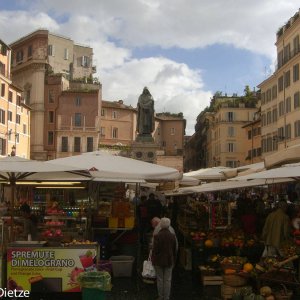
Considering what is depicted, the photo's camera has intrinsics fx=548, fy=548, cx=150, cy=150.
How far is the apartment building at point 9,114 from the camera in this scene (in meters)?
58.2

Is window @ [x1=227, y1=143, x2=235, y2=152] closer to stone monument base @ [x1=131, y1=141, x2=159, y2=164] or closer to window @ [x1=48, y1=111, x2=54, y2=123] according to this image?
window @ [x1=48, y1=111, x2=54, y2=123]

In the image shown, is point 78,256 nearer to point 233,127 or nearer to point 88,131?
point 88,131

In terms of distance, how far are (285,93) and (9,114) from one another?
29.7m

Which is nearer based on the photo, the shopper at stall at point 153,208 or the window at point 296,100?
the shopper at stall at point 153,208

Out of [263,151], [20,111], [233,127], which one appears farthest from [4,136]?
[233,127]

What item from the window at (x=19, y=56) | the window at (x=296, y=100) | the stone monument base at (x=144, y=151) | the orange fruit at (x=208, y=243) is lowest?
the orange fruit at (x=208, y=243)

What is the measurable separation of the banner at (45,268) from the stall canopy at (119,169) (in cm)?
255

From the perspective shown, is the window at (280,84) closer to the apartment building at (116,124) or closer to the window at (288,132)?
the window at (288,132)

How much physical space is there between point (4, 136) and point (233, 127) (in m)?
43.0

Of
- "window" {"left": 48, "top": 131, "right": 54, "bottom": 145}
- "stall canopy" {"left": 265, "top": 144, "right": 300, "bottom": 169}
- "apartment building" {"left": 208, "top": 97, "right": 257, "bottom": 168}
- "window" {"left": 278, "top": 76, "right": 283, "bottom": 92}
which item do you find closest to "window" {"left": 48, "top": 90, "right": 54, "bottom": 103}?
"window" {"left": 48, "top": 131, "right": 54, "bottom": 145}

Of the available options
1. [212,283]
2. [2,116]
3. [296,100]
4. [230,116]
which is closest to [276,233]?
[212,283]

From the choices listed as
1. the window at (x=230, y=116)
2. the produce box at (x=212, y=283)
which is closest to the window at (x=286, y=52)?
the window at (x=230, y=116)

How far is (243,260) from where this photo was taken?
11.1 m

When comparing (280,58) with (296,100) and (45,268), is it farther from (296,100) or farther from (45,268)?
(45,268)
